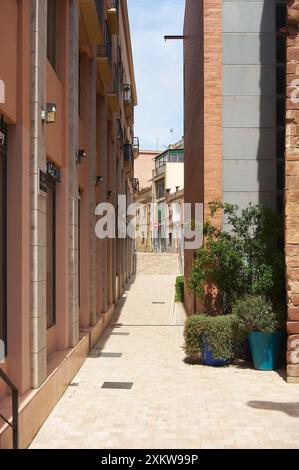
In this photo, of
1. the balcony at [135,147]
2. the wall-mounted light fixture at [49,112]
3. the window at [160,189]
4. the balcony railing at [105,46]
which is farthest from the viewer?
the window at [160,189]

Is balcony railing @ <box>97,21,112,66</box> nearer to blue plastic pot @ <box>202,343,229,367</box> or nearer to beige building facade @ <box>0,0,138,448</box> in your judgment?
beige building facade @ <box>0,0,138,448</box>

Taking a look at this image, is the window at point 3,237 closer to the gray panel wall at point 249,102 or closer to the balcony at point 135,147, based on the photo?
the gray panel wall at point 249,102

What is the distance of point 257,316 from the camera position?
38.3ft

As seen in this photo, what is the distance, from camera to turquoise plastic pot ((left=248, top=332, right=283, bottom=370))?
11.8 metres

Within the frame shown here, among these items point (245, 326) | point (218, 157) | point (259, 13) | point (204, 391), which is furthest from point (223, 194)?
point (204, 391)

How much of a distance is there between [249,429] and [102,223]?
11.2 m

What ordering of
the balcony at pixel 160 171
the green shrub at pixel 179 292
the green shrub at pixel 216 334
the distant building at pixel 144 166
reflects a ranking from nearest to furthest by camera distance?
the green shrub at pixel 216 334, the green shrub at pixel 179 292, the balcony at pixel 160 171, the distant building at pixel 144 166

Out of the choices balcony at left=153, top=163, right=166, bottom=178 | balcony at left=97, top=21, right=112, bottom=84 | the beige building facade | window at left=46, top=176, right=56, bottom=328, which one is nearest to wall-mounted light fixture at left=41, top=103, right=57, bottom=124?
the beige building facade

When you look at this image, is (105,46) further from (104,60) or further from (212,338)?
(212,338)

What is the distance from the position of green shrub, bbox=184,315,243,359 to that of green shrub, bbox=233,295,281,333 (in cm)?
25

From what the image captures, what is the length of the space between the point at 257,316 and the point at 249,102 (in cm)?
530

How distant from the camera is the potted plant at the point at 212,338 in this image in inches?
476

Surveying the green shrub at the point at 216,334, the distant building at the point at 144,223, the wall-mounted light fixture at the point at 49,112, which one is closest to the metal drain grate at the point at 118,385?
the green shrub at the point at 216,334

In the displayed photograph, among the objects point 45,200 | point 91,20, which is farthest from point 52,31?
point 45,200
